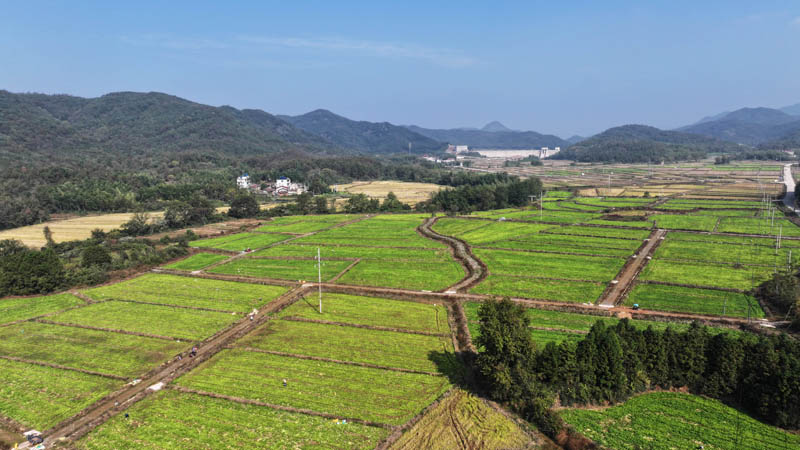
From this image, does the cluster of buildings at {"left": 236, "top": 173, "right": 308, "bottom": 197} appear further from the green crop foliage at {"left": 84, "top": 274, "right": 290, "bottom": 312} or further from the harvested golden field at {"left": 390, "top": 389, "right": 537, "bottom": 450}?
the harvested golden field at {"left": 390, "top": 389, "right": 537, "bottom": 450}

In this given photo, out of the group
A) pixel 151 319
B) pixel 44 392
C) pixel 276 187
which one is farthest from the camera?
pixel 276 187

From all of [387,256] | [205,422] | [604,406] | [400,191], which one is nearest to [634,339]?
[604,406]

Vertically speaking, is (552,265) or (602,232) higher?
(602,232)

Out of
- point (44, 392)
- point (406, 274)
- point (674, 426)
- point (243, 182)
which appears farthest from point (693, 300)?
point (243, 182)

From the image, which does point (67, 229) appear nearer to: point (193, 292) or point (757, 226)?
point (193, 292)

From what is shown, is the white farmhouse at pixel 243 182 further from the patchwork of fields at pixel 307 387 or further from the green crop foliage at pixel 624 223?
the patchwork of fields at pixel 307 387

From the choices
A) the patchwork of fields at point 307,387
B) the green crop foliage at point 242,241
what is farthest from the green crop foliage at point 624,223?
the green crop foliage at point 242,241

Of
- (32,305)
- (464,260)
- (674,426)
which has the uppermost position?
(464,260)

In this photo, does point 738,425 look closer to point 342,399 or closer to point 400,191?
point 342,399
